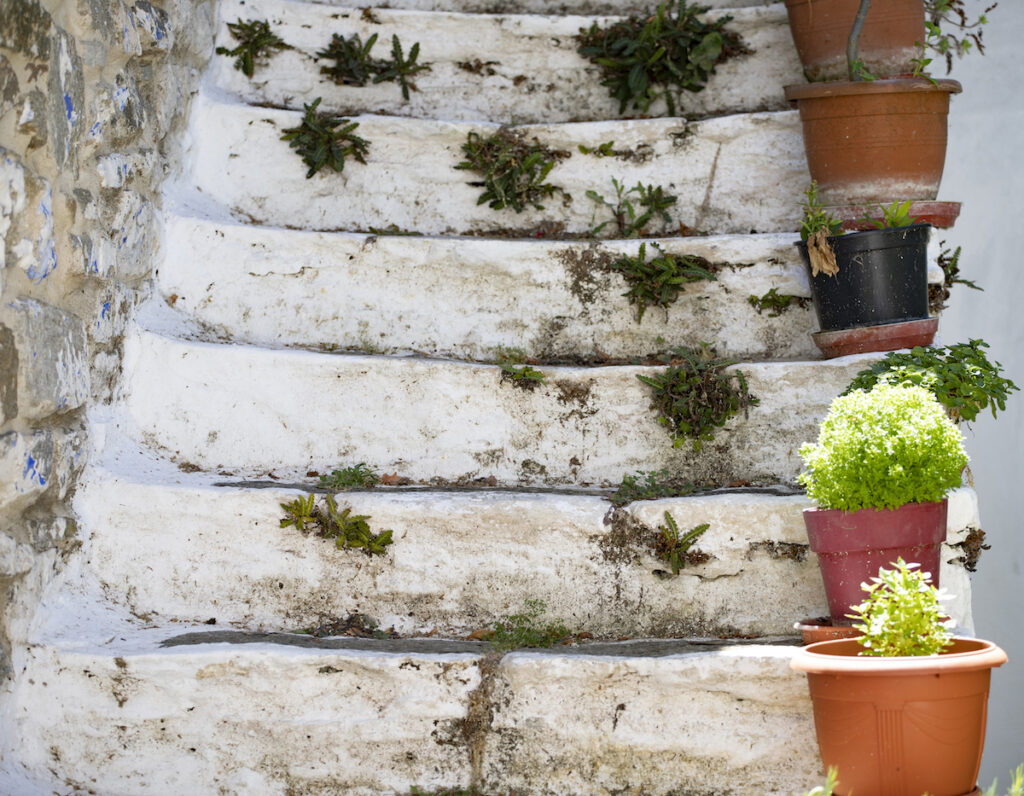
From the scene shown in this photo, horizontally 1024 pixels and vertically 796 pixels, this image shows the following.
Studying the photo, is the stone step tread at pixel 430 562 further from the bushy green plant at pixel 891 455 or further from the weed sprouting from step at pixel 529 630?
the bushy green plant at pixel 891 455

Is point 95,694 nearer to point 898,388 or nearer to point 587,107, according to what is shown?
point 898,388

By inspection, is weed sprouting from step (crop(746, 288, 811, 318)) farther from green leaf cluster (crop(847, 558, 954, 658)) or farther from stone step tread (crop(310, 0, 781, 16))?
stone step tread (crop(310, 0, 781, 16))

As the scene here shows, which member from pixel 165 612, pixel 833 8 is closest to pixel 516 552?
pixel 165 612

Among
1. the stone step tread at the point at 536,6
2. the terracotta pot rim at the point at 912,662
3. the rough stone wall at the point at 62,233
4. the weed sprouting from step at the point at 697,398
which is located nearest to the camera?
the terracotta pot rim at the point at 912,662

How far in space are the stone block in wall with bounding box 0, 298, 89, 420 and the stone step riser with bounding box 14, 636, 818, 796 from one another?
26.4 inches

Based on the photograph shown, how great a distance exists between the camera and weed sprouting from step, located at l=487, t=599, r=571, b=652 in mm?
2816

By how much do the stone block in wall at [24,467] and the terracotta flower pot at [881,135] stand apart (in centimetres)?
271

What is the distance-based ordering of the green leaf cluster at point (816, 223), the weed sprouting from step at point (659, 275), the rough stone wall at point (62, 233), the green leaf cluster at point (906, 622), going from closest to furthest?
the green leaf cluster at point (906, 622), the rough stone wall at point (62, 233), the green leaf cluster at point (816, 223), the weed sprouting from step at point (659, 275)

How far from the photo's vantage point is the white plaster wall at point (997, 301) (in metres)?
3.69

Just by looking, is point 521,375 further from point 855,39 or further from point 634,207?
point 855,39

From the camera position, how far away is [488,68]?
424 centimetres

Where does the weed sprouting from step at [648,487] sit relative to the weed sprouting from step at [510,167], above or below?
below

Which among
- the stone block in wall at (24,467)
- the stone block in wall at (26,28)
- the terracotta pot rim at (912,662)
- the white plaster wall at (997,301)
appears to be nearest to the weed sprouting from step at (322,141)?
the stone block in wall at (26,28)

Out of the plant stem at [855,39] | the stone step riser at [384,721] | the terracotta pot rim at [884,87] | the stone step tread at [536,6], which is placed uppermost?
the stone step tread at [536,6]
